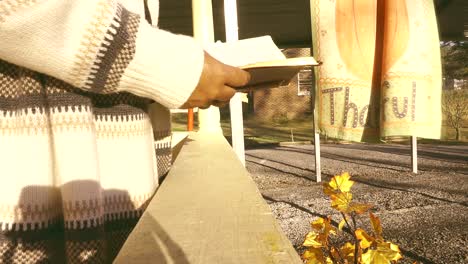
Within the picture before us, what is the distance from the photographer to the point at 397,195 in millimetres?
5043

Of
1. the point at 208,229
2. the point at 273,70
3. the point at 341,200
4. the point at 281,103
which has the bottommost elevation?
the point at 341,200

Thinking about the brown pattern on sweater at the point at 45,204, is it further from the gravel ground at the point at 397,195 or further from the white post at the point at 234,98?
the gravel ground at the point at 397,195

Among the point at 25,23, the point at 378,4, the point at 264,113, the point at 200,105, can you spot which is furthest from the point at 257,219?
the point at 264,113

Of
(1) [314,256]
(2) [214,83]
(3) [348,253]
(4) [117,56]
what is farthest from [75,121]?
(3) [348,253]

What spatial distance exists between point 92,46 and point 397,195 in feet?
16.6

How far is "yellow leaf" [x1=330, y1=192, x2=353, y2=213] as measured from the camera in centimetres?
132

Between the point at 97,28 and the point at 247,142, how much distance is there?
45.7ft

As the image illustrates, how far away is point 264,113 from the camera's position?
2048 centimetres

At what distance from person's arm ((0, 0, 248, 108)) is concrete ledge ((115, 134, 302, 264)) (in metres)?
0.22

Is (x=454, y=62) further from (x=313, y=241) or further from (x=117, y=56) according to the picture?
(x=117, y=56)

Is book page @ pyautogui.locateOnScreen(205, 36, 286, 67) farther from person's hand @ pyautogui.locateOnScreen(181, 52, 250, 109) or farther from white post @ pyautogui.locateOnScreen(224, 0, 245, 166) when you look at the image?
white post @ pyautogui.locateOnScreen(224, 0, 245, 166)

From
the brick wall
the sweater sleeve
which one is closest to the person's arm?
the sweater sleeve

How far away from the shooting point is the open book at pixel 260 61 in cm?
97

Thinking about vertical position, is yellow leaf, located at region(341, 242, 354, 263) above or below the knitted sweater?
below
